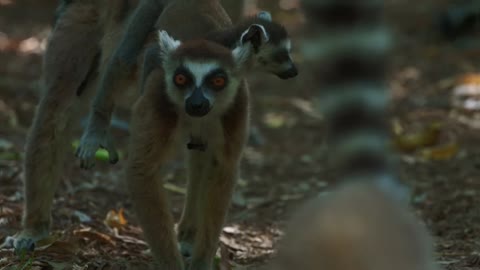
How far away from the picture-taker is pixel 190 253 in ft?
23.1

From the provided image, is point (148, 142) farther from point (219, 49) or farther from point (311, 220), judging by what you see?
point (311, 220)

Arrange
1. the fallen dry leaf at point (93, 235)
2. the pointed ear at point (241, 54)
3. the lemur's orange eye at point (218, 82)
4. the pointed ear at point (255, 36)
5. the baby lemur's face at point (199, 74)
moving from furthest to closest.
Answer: the fallen dry leaf at point (93, 235)
the pointed ear at point (255, 36)
the pointed ear at point (241, 54)
the lemur's orange eye at point (218, 82)
the baby lemur's face at point (199, 74)

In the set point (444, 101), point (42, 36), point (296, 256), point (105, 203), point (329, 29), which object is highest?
point (42, 36)

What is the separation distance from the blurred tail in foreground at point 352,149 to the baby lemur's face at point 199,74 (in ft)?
6.90

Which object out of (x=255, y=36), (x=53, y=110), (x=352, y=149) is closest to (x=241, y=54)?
(x=255, y=36)

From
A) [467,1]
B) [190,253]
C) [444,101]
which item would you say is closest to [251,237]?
[190,253]

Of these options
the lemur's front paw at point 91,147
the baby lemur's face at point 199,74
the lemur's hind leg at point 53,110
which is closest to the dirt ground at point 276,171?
the lemur's hind leg at point 53,110

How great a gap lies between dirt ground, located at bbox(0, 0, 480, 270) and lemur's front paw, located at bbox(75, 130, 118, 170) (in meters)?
0.58

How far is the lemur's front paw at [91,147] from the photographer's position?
6785mm

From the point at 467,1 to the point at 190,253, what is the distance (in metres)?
9.28

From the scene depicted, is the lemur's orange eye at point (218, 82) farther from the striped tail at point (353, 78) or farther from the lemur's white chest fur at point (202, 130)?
the striped tail at point (353, 78)

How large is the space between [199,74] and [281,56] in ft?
3.44

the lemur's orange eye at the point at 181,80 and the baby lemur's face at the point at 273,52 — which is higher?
the baby lemur's face at the point at 273,52

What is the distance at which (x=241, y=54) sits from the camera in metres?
6.45
